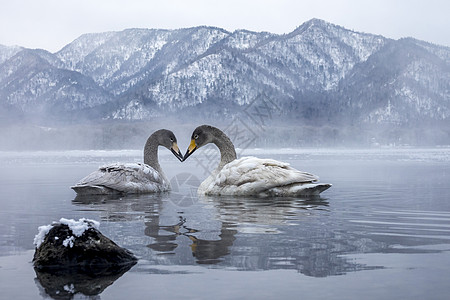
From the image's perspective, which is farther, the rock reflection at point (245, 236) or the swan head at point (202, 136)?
the swan head at point (202, 136)

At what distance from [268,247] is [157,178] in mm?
8691

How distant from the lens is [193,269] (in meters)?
5.51

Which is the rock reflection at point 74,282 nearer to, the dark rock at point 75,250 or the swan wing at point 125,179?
the dark rock at point 75,250

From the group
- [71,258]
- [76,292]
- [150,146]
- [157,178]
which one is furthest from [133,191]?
[76,292]

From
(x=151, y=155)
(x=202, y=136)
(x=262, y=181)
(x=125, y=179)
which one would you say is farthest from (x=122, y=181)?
(x=262, y=181)

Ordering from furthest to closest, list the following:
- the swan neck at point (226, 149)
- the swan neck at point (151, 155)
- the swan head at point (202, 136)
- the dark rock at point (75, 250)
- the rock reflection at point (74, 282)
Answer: the swan neck at point (151, 155), the swan head at point (202, 136), the swan neck at point (226, 149), the dark rock at point (75, 250), the rock reflection at point (74, 282)

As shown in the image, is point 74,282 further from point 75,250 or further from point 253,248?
point 253,248

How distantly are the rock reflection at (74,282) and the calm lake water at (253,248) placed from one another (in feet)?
0.04

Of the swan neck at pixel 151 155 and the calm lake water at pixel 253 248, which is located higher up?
the swan neck at pixel 151 155

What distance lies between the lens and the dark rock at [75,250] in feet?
18.6

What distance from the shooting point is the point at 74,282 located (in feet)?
16.8

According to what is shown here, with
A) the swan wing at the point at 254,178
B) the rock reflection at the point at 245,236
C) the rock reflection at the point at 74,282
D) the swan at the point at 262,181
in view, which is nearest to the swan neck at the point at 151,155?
the swan at the point at 262,181

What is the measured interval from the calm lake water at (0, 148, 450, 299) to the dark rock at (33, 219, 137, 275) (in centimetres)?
23

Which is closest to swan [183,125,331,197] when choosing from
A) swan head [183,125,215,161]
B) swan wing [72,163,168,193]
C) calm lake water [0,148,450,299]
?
calm lake water [0,148,450,299]
